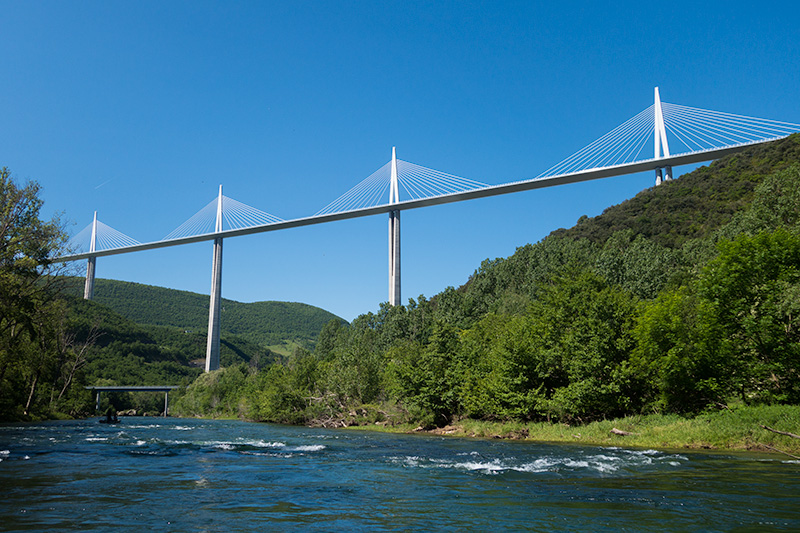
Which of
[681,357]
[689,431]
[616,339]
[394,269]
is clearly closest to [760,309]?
[681,357]

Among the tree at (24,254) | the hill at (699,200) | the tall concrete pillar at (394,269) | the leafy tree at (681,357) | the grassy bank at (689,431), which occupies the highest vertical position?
the hill at (699,200)

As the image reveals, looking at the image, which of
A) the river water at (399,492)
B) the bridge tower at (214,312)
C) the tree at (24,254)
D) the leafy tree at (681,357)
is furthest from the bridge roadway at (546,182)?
the river water at (399,492)

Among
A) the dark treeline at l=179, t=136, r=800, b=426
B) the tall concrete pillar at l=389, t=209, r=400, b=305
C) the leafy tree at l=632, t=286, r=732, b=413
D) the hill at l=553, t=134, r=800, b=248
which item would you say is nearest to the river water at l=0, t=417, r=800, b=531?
the leafy tree at l=632, t=286, r=732, b=413

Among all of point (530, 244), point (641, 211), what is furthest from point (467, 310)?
point (641, 211)

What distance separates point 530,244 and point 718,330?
67.5 meters

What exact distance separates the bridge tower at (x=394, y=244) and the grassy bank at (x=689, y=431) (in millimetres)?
53706

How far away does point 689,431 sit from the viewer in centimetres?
2197

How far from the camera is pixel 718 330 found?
23.6 metres

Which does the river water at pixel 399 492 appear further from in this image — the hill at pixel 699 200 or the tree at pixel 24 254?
the hill at pixel 699 200

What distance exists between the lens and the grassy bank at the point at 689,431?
19031mm

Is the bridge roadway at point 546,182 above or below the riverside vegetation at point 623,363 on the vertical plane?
Result: above

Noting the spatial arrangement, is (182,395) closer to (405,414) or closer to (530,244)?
(530,244)

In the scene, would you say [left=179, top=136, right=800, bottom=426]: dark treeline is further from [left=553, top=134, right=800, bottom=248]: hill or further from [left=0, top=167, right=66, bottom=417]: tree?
[left=0, top=167, right=66, bottom=417]: tree

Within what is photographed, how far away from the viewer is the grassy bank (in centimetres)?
1903
